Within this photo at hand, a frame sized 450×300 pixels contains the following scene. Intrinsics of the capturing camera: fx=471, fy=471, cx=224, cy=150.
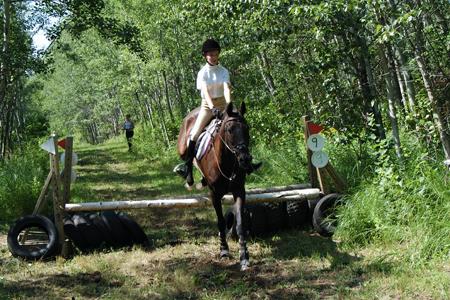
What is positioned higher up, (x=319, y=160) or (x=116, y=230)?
(x=319, y=160)

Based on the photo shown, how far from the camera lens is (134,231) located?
24.5 ft

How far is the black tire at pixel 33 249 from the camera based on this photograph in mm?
6938

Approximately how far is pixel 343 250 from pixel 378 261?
31.0 inches

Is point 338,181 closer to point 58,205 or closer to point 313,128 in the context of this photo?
point 313,128

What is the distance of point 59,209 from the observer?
7.14m

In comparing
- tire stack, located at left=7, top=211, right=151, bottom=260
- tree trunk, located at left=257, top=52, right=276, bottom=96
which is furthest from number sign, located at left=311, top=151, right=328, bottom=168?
tree trunk, located at left=257, top=52, right=276, bottom=96

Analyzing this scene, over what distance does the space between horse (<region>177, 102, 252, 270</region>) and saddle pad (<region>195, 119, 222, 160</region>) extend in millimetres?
76

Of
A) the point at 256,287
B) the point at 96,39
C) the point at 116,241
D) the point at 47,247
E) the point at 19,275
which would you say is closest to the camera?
the point at 256,287

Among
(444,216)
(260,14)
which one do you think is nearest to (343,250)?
(444,216)

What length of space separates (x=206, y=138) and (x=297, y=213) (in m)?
2.09

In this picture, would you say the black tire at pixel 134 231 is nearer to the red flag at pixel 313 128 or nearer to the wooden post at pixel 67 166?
the wooden post at pixel 67 166

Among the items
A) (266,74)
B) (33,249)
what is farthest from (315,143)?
(266,74)

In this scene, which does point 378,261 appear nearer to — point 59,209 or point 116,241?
point 116,241

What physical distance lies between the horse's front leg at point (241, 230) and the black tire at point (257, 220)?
3.54ft
